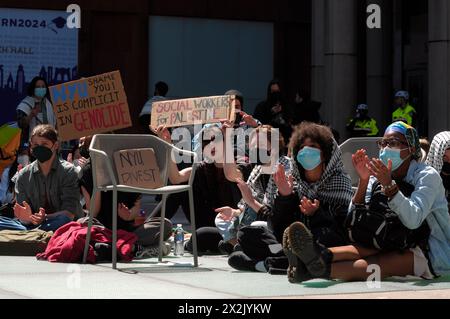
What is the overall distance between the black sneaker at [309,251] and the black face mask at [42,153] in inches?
131

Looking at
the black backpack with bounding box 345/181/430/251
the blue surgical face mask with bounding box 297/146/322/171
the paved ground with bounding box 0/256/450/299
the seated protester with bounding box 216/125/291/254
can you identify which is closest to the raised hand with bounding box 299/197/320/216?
the black backpack with bounding box 345/181/430/251

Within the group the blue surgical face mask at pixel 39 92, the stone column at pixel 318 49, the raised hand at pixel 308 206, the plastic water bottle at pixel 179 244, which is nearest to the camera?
the raised hand at pixel 308 206

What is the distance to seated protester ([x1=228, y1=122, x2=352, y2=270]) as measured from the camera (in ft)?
27.8

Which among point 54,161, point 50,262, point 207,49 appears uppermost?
point 207,49

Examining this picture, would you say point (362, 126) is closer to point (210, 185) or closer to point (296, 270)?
point (210, 185)

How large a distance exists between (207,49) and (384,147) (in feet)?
54.9

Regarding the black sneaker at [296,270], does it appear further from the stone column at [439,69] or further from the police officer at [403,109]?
the stone column at [439,69]

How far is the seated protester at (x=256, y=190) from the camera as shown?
29.8 ft

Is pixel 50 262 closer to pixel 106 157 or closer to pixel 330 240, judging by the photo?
pixel 106 157

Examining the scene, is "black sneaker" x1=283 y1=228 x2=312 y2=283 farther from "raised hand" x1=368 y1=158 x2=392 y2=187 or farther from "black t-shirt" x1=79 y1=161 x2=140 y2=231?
"black t-shirt" x1=79 y1=161 x2=140 y2=231

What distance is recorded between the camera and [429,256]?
332 inches

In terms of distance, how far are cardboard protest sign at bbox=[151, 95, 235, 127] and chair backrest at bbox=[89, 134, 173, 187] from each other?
0.94 metres

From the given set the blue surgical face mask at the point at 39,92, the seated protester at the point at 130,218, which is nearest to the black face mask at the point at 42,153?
the seated protester at the point at 130,218
